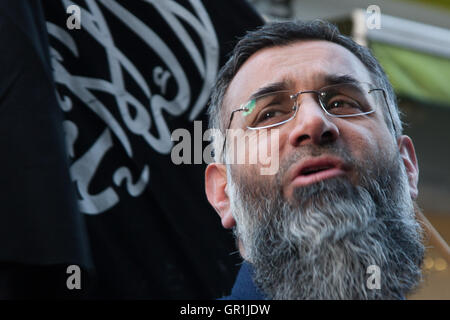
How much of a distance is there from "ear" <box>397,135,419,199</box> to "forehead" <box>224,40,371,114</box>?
18cm

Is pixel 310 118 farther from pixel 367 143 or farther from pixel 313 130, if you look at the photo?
pixel 367 143

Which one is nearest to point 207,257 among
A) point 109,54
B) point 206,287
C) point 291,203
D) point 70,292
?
point 206,287

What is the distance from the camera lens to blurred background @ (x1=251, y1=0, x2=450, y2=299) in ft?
12.4

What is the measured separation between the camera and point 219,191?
1.79 meters

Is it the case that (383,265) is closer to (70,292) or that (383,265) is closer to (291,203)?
(291,203)

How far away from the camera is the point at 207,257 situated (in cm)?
219

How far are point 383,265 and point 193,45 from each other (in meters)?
1.17

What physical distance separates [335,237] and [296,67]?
0.43 metres

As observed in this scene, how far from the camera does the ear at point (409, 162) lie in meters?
1.68

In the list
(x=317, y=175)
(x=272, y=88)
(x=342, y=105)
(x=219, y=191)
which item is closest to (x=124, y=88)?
(x=219, y=191)

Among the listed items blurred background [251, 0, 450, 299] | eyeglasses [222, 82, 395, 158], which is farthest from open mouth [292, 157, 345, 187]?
blurred background [251, 0, 450, 299]

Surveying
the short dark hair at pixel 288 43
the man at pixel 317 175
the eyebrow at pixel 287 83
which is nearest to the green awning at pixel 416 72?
the short dark hair at pixel 288 43
